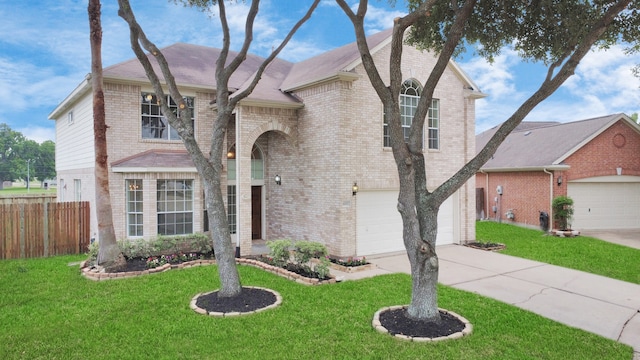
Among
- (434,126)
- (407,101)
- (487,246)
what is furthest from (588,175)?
(407,101)

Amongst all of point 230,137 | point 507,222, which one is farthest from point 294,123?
point 507,222

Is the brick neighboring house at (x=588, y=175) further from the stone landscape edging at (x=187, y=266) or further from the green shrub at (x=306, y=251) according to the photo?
the stone landscape edging at (x=187, y=266)

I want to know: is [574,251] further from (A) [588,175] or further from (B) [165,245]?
(B) [165,245]

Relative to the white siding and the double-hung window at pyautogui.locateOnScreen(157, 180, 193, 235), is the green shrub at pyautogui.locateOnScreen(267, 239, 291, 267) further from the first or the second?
the white siding

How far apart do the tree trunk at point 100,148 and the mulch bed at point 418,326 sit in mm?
7118

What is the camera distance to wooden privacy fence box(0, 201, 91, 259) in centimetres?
1173

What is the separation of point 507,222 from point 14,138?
84.9 m

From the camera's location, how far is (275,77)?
49.5 feet

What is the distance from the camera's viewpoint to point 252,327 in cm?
646

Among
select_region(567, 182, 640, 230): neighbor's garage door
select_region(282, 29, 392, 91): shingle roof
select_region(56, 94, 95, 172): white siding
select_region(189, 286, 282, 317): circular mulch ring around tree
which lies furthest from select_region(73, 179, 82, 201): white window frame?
select_region(567, 182, 640, 230): neighbor's garage door

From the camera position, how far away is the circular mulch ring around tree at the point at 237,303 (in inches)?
281

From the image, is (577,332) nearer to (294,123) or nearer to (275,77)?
(294,123)

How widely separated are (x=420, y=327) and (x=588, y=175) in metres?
15.9

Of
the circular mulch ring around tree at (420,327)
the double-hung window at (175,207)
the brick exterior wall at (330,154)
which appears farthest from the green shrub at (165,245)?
the circular mulch ring around tree at (420,327)
